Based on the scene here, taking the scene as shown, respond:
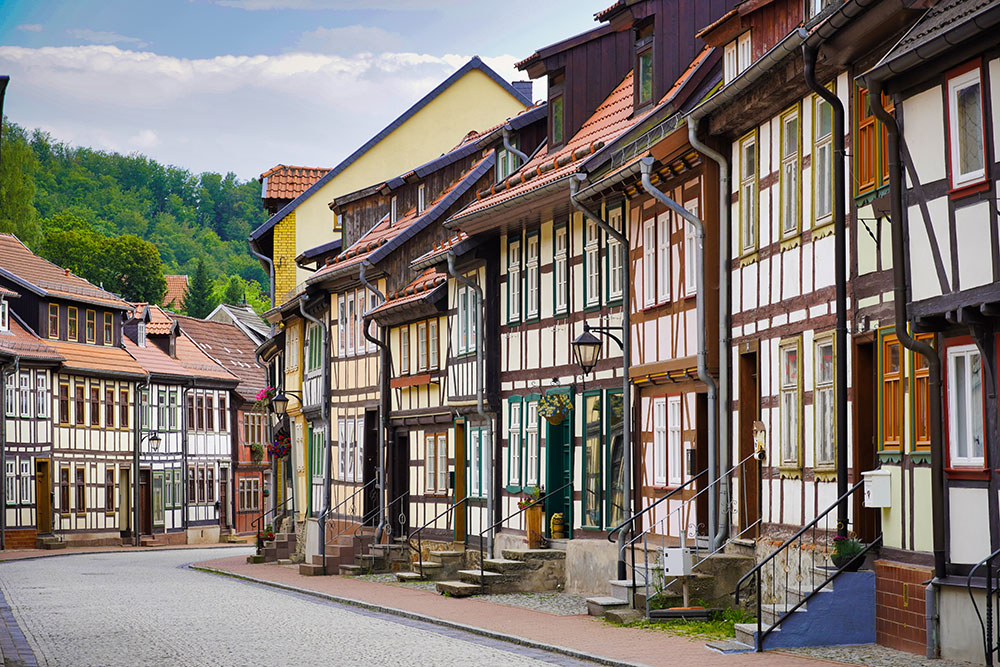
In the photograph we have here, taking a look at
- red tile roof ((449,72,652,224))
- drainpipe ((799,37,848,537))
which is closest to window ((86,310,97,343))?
red tile roof ((449,72,652,224))

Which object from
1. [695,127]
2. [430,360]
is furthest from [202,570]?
[695,127]

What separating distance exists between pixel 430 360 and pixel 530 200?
8.16 metres

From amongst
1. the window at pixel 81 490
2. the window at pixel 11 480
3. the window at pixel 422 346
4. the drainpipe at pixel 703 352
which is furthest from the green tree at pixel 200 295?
the drainpipe at pixel 703 352

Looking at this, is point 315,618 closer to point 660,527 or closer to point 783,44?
point 660,527

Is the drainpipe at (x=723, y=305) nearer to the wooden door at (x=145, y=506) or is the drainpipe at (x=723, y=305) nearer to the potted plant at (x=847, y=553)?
the potted plant at (x=847, y=553)

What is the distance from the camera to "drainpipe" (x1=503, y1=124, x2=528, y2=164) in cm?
3059

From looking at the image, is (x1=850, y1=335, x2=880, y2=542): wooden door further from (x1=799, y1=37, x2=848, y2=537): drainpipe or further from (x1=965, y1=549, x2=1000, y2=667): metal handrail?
(x1=965, y1=549, x2=1000, y2=667): metal handrail

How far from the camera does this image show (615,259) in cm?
2425

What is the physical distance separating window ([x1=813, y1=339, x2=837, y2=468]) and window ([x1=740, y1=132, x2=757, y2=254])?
2.39 metres

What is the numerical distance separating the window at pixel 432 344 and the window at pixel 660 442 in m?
10.5

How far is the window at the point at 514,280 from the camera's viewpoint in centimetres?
2836

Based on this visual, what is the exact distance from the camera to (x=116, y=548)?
188ft

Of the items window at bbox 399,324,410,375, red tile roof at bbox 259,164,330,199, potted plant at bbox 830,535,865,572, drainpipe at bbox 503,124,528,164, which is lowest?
potted plant at bbox 830,535,865,572

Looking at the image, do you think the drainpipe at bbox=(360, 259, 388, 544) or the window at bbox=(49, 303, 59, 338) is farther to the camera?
the window at bbox=(49, 303, 59, 338)
